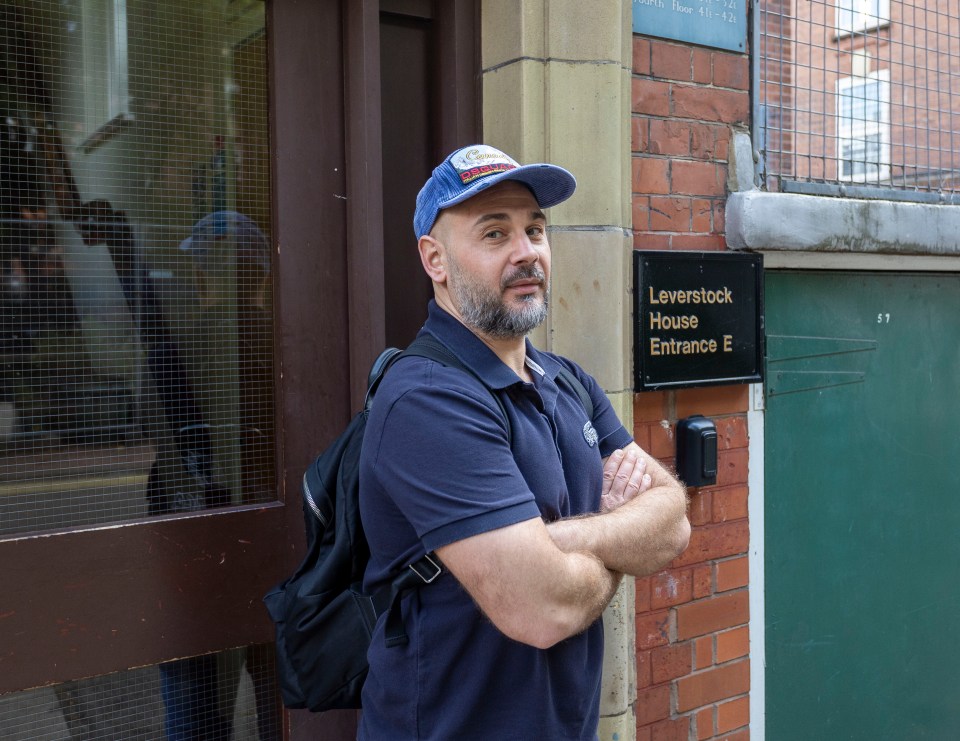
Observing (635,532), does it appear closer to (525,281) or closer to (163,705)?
(525,281)

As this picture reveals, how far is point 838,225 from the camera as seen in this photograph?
11.3 feet

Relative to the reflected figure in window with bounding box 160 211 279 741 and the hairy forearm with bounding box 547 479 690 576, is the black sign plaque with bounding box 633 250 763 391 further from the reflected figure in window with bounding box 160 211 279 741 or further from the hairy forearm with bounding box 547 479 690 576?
the reflected figure in window with bounding box 160 211 279 741

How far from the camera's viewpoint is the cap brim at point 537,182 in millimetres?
1976

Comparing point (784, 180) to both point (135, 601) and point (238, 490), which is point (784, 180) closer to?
point (238, 490)

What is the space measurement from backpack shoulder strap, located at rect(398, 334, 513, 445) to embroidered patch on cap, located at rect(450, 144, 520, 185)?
1.16 ft

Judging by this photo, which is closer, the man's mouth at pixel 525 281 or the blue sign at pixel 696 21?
the man's mouth at pixel 525 281

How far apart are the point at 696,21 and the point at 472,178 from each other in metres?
1.58

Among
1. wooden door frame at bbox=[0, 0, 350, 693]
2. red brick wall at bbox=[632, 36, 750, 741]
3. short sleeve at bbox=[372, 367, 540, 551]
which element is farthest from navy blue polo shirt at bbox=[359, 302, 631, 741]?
red brick wall at bbox=[632, 36, 750, 741]

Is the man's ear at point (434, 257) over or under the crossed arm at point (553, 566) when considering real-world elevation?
over

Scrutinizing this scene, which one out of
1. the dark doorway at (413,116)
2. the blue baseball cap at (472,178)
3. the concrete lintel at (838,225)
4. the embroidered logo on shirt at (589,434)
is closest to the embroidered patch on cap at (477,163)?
the blue baseball cap at (472,178)

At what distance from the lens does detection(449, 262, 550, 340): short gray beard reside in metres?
2.00

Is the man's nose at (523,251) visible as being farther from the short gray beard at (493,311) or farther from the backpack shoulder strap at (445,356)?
the backpack shoulder strap at (445,356)

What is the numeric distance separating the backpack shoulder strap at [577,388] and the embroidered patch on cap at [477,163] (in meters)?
0.53

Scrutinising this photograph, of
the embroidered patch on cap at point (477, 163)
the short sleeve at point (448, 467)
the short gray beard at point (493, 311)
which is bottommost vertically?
the short sleeve at point (448, 467)
